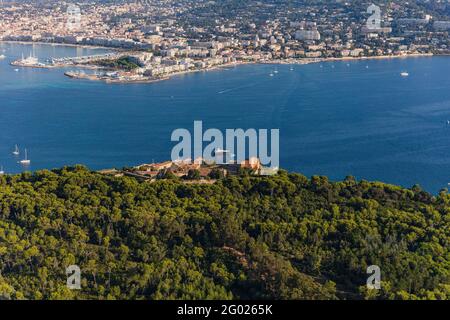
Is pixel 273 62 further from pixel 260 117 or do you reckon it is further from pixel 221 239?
pixel 221 239

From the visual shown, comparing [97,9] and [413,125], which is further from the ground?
[97,9]

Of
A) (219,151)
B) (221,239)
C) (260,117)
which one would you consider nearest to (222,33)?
(260,117)

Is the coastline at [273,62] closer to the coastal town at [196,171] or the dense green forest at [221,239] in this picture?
the coastal town at [196,171]

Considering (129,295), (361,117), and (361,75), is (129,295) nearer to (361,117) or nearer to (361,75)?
(361,117)

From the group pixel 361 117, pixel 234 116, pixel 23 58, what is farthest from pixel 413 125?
pixel 23 58

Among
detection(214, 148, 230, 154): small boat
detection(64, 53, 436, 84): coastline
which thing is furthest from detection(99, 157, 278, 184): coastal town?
detection(64, 53, 436, 84): coastline

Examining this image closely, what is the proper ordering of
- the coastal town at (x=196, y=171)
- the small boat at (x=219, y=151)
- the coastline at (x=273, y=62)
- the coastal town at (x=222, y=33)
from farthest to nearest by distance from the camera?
the coastal town at (x=222, y=33) < the coastline at (x=273, y=62) < the small boat at (x=219, y=151) < the coastal town at (x=196, y=171)

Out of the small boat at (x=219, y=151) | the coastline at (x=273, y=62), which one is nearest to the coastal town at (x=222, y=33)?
the coastline at (x=273, y=62)

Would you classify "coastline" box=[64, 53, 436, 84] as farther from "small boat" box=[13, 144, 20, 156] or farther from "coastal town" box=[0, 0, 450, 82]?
"small boat" box=[13, 144, 20, 156]
